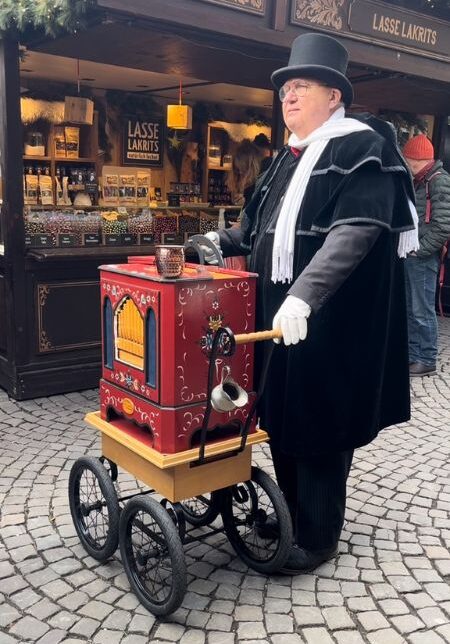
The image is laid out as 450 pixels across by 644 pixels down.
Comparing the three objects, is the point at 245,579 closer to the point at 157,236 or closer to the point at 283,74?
the point at 283,74

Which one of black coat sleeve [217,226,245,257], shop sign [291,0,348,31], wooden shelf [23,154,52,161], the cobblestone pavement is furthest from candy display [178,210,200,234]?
black coat sleeve [217,226,245,257]

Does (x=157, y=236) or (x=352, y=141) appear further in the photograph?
(x=157, y=236)

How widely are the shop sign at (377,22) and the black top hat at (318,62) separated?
2.59 m

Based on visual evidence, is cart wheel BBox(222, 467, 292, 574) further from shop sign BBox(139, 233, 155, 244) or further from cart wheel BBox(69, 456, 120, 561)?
shop sign BBox(139, 233, 155, 244)

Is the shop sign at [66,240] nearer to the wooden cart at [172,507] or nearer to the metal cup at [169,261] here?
the wooden cart at [172,507]

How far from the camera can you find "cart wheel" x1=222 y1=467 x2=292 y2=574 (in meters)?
2.46

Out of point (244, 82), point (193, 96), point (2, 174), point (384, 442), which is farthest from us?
point (193, 96)

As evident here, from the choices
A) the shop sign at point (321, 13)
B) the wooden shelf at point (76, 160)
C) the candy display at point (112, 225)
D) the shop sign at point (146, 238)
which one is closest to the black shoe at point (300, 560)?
the candy display at point (112, 225)

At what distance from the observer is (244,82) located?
6410 millimetres

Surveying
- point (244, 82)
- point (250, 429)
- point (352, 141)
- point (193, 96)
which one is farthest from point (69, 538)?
point (193, 96)

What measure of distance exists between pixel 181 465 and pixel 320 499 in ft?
2.07

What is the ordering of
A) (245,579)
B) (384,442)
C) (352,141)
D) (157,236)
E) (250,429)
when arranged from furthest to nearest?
(157,236) → (384,442) → (245,579) → (250,429) → (352,141)

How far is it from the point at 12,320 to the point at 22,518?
1901 millimetres

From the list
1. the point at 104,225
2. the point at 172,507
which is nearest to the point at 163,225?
the point at 104,225
